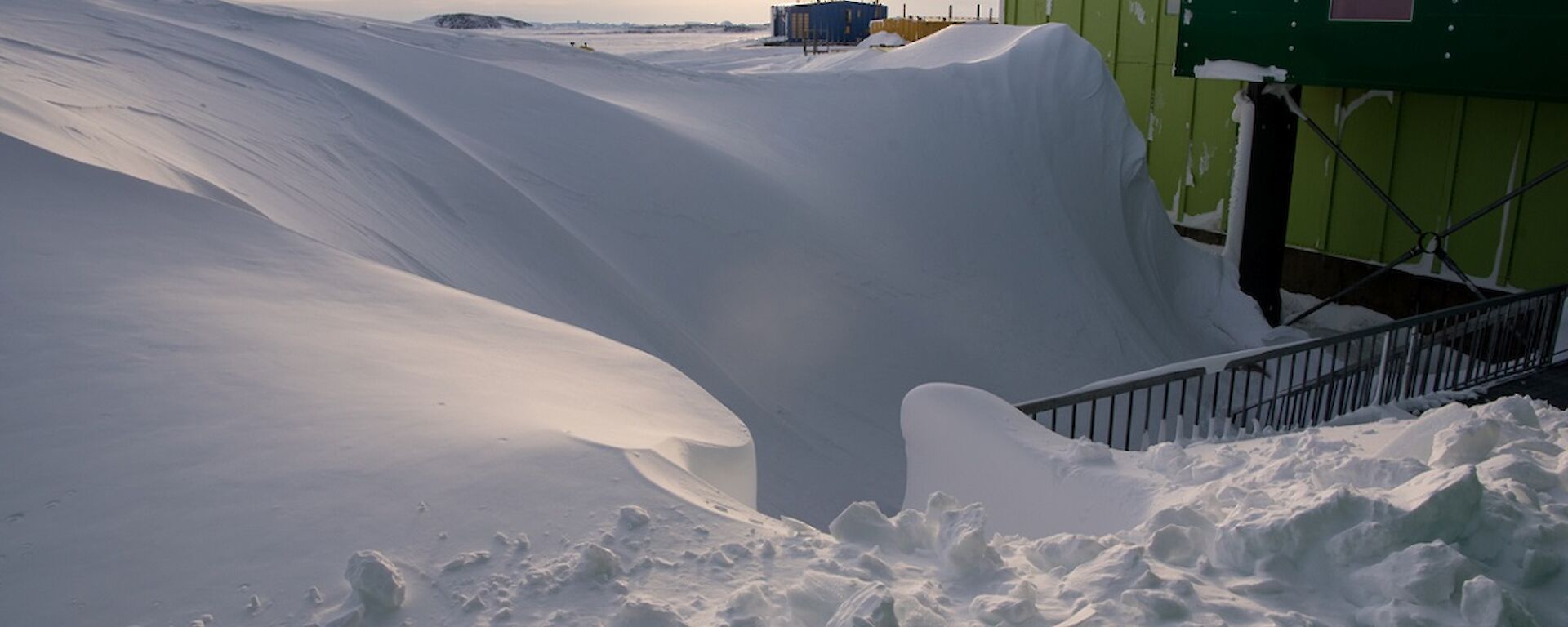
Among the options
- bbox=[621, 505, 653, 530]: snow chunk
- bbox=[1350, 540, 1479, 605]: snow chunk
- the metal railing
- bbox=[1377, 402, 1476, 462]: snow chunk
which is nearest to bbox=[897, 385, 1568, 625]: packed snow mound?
bbox=[1350, 540, 1479, 605]: snow chunk

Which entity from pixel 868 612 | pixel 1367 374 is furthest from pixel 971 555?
pixel 1367 374

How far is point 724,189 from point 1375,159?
8150mm

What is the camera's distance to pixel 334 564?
2.49 metres

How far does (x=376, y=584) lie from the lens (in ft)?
7.75

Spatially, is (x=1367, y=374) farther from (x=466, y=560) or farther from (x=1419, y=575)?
(x=466, y=560)

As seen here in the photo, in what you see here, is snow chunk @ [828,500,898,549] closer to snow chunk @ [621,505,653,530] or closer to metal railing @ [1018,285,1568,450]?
snow chunk @ [621,505,653,530]

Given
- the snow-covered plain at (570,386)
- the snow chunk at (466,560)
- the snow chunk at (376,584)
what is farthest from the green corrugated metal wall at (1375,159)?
the snow chunk at (376,584)

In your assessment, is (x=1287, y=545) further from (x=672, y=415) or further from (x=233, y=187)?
(x=233, y=187)

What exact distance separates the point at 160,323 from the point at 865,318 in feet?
19.0

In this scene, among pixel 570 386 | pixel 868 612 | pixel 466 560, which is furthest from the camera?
pixel 570 386

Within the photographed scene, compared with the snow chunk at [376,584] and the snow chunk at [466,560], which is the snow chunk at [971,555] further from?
the snow chunk at [376,584]

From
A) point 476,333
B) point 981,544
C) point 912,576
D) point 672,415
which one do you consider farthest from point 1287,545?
point 476,333

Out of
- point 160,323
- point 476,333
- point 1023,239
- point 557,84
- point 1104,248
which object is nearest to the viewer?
point 160,323

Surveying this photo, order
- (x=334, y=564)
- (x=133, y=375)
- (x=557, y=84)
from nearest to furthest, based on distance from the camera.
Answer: (x=334, y=564) → (x=133, y=375) → (x=557, y=84)
